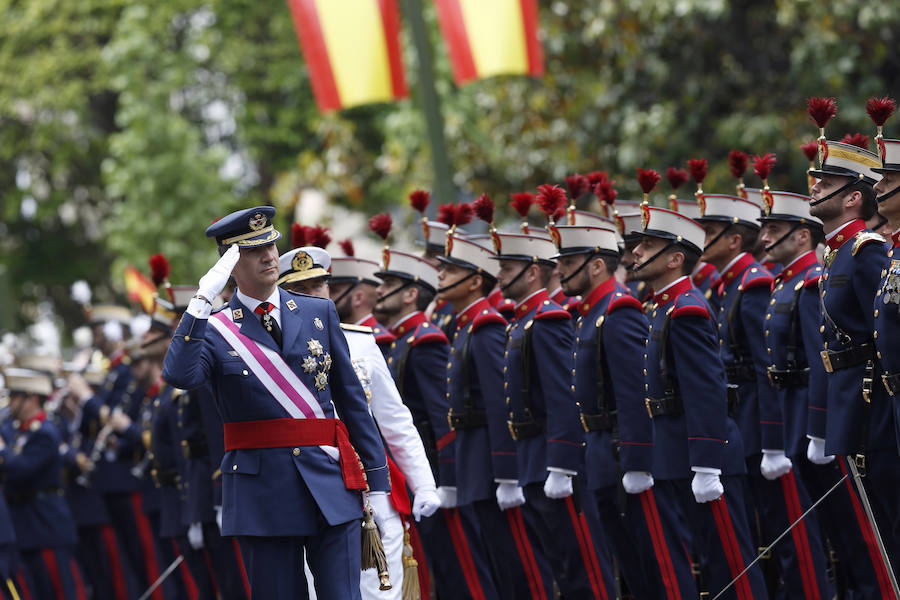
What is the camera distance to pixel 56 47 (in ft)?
92.7

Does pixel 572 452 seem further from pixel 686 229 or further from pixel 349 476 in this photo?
pixel 349 476

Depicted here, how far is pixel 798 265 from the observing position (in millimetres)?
8727

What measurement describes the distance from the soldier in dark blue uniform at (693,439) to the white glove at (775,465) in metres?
0.50

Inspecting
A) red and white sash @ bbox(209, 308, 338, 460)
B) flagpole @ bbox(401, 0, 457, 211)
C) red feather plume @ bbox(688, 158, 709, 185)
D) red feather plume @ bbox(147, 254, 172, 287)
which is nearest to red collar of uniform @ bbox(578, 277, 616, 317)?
red feather plume @ bbox(688, 158, 709, 185)

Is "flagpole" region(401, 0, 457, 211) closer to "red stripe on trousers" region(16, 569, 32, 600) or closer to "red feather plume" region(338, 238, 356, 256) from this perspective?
"red feather plume" region(338, 238, 356, 256)

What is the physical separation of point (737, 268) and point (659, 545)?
227 cm

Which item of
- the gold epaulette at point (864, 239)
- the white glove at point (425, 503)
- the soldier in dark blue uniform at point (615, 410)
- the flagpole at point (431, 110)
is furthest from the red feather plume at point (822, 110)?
the flagpole at point (431, 110)

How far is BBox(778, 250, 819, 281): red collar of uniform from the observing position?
28.5ft

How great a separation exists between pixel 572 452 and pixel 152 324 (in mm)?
4418

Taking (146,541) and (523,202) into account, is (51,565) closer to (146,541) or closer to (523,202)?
(146,541)

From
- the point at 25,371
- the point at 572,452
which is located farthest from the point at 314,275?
the point at 25,371

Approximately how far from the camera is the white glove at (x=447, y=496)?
9.27m

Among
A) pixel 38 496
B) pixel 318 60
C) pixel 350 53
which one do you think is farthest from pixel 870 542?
pixel 318 60

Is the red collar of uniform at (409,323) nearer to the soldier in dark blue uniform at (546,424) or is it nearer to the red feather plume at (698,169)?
the soldier in dark blue uniform at (546,424)
